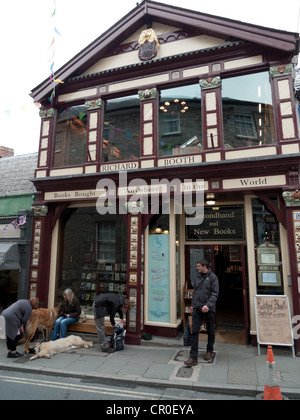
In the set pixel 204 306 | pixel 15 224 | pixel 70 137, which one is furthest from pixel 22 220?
pixel 204 306

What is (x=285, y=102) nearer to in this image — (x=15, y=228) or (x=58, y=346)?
(x=58, y=346)

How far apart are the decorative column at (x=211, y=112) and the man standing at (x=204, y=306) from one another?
3655mm

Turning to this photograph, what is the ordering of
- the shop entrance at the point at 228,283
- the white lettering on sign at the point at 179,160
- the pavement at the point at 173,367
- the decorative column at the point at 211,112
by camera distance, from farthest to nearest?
1. the white lettering on sign at the point at 179,160
2. the decorative column at the point at 211,112
3. the shop entrance at the point at 228,283
4. the pavement at the point at 173,367

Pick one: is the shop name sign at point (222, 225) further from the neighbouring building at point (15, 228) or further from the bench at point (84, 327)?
the neighbouring building at point (15, 228)

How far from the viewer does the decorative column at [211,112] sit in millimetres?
8336

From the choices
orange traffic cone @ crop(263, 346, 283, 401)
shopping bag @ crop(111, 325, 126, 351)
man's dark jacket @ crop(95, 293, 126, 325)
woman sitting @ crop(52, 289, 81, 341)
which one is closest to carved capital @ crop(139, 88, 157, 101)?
man's dark jacket @ crop(95, 293, 126, 325)

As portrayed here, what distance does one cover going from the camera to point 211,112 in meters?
8.52

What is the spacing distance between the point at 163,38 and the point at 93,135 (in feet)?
12.8

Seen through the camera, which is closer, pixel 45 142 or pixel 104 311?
pixel 104 311

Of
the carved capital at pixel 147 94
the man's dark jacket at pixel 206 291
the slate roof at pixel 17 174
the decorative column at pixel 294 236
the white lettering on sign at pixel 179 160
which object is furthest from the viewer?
the slate roof at pixel 17 174

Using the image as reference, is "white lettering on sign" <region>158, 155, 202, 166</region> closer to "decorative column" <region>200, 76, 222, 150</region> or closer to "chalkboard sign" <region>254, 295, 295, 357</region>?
"decorative column" <region>200, 76, 222, 150</region>

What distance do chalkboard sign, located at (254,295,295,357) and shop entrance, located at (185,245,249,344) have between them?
829mm

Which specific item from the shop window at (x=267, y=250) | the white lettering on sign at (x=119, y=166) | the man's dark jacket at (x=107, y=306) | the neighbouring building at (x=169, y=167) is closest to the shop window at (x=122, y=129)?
the neighbouring building at (x=169, y=167)
